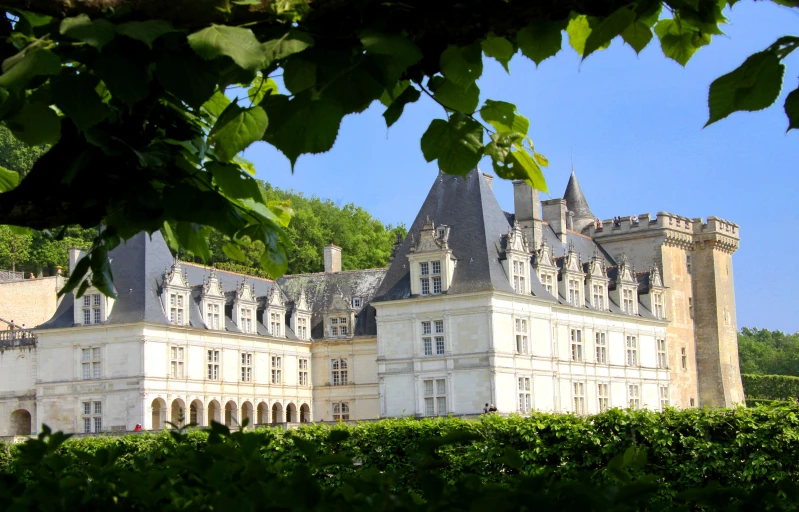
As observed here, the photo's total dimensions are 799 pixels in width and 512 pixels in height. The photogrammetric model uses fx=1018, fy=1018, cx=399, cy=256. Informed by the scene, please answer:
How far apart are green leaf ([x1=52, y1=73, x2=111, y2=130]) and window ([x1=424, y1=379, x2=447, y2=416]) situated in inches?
1414

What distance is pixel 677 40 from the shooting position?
3.27 metres

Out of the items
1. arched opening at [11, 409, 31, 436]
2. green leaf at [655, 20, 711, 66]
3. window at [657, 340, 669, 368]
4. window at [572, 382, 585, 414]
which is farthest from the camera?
window at [657, 340, 669, 368]

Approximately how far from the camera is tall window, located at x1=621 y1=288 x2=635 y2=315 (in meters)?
48.4

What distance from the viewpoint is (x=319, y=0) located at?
296 centimetres

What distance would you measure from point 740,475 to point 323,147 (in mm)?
12787

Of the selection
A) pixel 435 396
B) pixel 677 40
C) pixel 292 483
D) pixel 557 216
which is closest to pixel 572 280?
pixel 557 216

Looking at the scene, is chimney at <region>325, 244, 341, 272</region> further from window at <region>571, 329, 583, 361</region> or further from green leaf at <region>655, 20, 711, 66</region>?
green leaf at <region>655, 20, 711, 66</region>

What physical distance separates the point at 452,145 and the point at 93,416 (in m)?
38.6

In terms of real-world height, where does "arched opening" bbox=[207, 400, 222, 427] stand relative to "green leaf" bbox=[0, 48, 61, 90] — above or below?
below

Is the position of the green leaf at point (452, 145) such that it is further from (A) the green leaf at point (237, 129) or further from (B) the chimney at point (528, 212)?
(B) the chimney at point (528, 212)

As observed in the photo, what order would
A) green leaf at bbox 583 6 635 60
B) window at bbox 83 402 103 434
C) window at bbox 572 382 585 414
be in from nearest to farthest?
green leaf at bbox 583 6 635 60
window at bbox 83 402 103 434
window at bbox 572 382 585 414

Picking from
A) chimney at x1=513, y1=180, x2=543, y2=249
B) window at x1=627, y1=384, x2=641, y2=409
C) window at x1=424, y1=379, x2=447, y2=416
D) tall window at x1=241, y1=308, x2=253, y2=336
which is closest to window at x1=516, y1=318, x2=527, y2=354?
window at x1=424, y1=379, x2=447, y2=416

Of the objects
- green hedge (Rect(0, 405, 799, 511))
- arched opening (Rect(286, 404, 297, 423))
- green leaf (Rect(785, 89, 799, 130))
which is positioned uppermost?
green leaf (Rect(785, 89, 799, 130))

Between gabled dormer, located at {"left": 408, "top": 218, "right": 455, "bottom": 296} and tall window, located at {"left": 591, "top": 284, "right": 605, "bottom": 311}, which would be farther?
tall window, located at {"left": 591, "top": 284, "right": 605, "bottom": 311}
